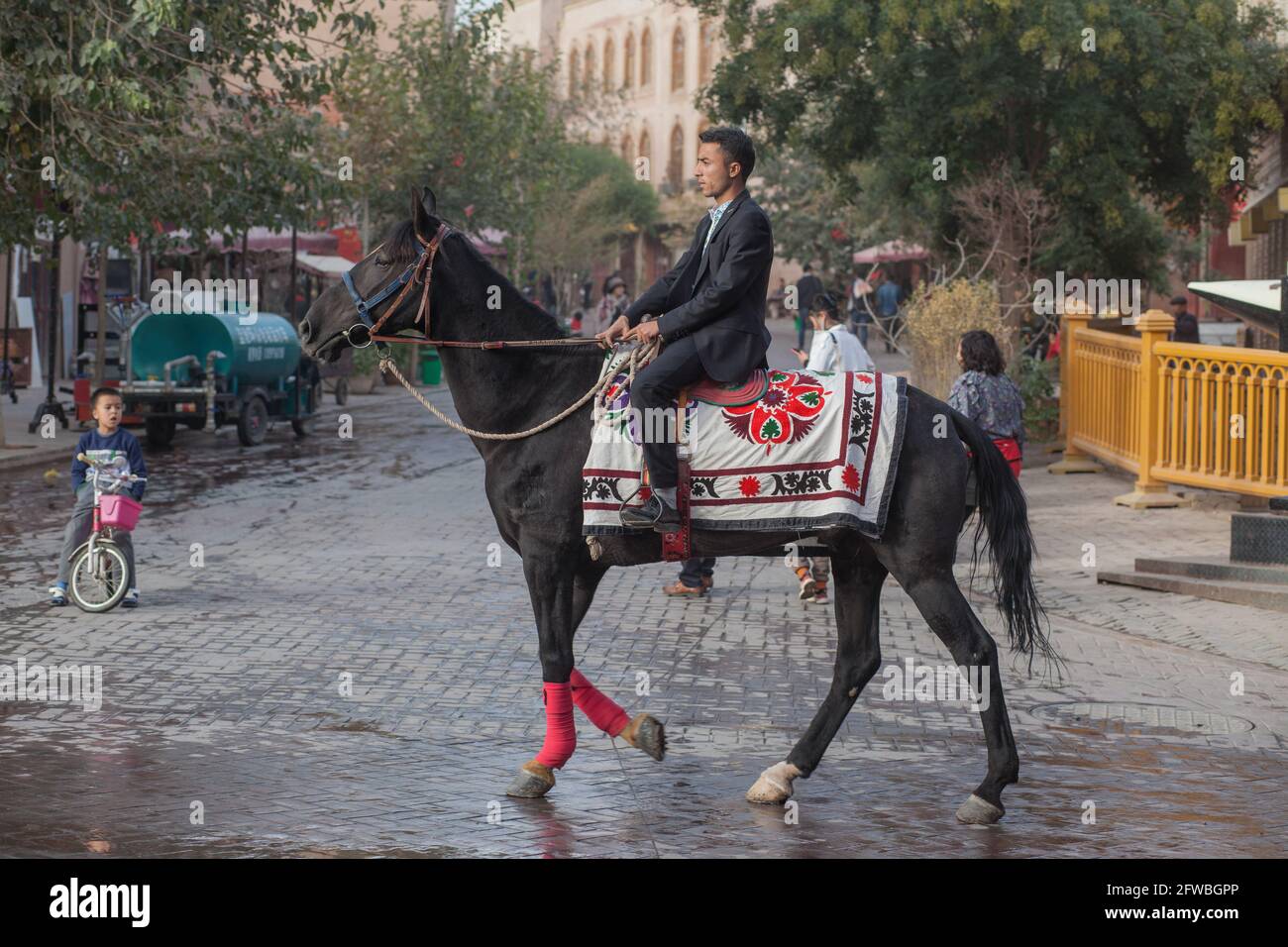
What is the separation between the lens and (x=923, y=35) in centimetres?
2570

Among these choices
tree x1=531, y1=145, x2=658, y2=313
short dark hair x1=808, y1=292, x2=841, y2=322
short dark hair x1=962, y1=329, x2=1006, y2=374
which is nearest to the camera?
short dark hair x1=962, y1=329, x2=1006, y2=374

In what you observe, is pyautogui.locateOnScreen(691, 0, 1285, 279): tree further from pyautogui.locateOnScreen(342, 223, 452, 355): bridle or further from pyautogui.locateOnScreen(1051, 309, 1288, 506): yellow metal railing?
pyautogui.locateOnScreen(342, 223, 452, 355): bridle

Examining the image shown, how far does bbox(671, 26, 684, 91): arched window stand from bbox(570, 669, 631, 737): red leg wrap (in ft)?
272

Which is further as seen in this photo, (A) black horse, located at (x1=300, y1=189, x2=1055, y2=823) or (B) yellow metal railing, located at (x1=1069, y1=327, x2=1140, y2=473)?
(B) yellow metal railing, located at (x1=1069, y1=327, x2=1140, y2=473)

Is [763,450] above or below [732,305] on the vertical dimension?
below

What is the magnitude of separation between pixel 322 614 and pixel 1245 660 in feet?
18.3

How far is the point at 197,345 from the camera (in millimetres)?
23453

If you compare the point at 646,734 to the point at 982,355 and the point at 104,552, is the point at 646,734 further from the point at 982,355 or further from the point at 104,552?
the point at 104,552

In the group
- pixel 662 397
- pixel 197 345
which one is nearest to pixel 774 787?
pixel 662 397

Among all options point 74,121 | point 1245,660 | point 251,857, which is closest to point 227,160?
point 74,121

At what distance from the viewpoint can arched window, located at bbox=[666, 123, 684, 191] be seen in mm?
88125

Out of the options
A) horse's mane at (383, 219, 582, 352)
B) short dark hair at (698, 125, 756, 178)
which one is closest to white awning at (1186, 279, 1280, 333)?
short dark hair at (698, 125, 756, 178)

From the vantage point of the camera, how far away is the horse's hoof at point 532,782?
22.6ft

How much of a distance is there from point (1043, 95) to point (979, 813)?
70.2 ft
